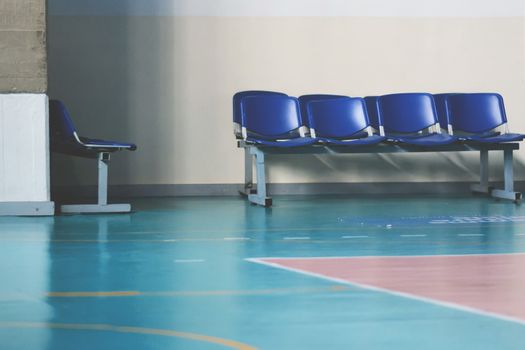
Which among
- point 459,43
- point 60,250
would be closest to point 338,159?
point 459,43

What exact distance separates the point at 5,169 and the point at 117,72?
2.50 metres

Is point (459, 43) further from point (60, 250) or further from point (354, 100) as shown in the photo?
point (60, 250)

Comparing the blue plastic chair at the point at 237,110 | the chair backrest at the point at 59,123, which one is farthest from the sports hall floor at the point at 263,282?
the blue plastic chair at the point at 237,110

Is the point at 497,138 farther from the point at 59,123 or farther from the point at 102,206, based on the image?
the point at 59,123

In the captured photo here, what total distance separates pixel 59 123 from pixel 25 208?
76 centimetres

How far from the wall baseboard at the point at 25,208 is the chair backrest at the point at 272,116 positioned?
2249 millimetres

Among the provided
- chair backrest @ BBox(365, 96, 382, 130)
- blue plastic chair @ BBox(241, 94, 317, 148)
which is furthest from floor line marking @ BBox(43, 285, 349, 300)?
chair backrest @ BBox(365, 96, 382, 130)

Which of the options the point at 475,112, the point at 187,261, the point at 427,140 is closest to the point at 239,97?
the point at 427,140

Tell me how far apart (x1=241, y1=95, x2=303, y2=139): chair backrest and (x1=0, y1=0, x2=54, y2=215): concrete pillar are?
2.19 m

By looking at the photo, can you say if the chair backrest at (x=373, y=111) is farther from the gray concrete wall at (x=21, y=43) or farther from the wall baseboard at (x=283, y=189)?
the gray concrete wall at (x=21, y=43)

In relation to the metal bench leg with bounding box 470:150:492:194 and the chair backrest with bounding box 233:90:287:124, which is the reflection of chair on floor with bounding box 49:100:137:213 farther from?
the metal bench leg with bounding box 470:150:492:194

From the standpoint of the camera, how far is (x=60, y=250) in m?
4.82

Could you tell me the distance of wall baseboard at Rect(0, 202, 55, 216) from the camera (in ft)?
22.3

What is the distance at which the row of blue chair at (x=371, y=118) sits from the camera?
27.2 ft
